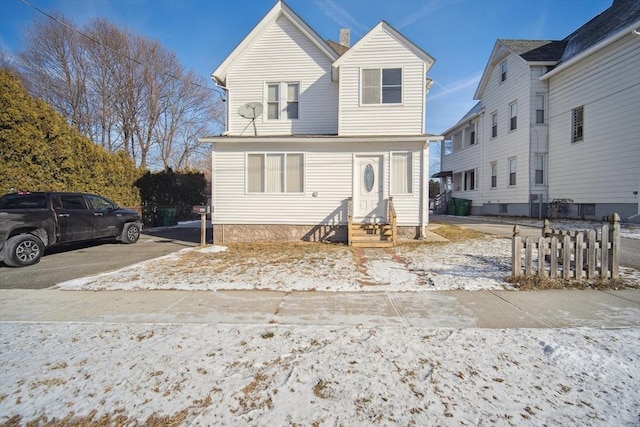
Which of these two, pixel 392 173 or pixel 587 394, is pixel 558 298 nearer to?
pixel 587 394

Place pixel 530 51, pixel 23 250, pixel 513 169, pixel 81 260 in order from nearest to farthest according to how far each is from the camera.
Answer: pixel 23 250
pixel 81 260
pixel 530 51
pixel 513 169

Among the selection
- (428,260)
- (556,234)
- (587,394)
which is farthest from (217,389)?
(556,234)

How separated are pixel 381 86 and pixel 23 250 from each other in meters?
11.1

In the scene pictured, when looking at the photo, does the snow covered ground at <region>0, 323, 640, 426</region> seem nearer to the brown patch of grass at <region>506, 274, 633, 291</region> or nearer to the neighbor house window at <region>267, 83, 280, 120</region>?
the brown patch of grass at <region>506, 274, 633, 291</region>

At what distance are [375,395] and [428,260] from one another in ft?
17.1

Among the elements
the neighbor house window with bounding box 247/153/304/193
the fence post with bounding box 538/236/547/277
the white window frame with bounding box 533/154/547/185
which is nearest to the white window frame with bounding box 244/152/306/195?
the neighbor house window with bounding box 247/153/304/193

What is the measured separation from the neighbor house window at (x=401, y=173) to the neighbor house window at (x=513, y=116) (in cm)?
1214

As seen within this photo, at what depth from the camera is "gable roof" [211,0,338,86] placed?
11.3 meters

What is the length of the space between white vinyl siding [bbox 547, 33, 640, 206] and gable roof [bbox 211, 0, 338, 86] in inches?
484

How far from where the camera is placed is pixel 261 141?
10086 mm

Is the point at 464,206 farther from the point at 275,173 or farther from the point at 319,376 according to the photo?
the point at 319,376

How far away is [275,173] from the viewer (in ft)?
34.0

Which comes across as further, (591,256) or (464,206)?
(464,206)

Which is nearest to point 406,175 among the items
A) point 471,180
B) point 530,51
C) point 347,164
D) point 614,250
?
point 347,164
